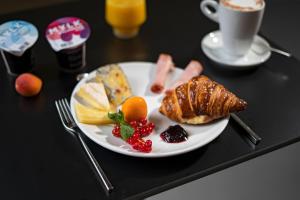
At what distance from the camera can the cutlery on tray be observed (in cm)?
97

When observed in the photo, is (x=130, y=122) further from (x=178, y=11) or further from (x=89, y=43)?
(x=178, y=11)

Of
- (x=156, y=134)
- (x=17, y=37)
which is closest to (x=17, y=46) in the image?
(x=17, y=37)

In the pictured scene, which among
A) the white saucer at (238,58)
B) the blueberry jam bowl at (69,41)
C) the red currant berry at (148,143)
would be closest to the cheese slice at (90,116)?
the red currant berry at (148,143)

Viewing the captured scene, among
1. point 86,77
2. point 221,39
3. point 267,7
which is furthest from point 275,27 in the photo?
point 86,77

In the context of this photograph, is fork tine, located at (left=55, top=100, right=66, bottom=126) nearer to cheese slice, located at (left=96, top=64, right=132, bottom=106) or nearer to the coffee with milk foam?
cheese slice, located at (left=96, top=64, right=132, bottom=106)

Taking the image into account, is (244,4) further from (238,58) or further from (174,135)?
(174,135)

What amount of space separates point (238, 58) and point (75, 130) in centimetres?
56

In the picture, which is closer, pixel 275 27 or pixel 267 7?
pixel 275 27

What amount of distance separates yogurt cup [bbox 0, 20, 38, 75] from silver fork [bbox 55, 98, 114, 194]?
189 mm

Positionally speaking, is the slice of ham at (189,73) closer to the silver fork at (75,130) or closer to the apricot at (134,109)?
the apricot at (134,109)

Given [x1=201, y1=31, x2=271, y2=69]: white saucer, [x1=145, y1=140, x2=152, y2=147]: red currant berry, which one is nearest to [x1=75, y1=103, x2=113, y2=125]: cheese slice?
[x1=145, y1=140, x2=152, y2=147]: red currant berry

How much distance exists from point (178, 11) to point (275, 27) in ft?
1.28

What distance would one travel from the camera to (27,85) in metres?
1.11

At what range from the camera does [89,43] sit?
1353 millimetres
